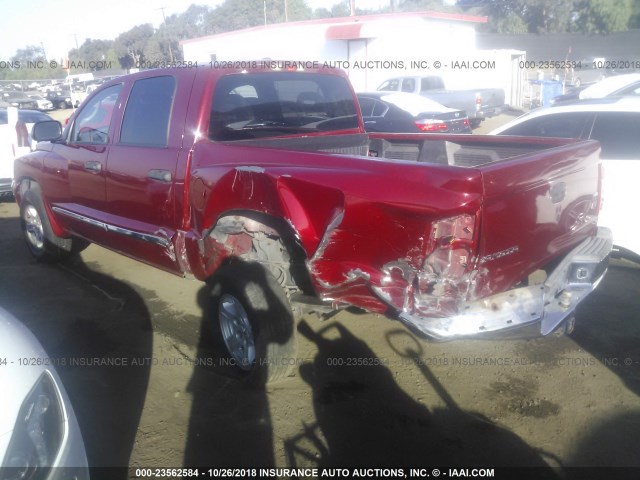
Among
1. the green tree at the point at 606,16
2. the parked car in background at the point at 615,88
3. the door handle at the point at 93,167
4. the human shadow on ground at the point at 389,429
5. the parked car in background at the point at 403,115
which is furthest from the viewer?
the green tree at the point at 606,16

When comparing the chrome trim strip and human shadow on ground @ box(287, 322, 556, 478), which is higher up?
the chrome trim strip

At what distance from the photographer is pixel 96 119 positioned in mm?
4887

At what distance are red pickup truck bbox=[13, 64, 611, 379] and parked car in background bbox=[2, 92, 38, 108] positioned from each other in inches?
1037

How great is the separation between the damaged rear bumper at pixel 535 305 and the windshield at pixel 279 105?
1912 mm

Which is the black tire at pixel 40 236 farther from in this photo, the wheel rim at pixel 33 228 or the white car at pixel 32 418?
the white car at pixel 32 418

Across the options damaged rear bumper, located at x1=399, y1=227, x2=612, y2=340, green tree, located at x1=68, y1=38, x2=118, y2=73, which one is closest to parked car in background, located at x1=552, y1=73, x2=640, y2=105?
damaged rear bumper, located at x1=399, y1=227, x2=612, y2=340

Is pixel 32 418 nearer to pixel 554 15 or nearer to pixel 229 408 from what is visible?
pixel 229 408

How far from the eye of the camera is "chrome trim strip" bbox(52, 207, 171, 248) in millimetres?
4086

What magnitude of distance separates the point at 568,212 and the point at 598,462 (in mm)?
1417

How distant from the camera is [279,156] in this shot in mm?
3256

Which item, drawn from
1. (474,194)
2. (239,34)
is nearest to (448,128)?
(474,194)

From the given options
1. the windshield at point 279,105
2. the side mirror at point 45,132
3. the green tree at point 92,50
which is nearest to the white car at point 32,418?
the windshield at point 279,105

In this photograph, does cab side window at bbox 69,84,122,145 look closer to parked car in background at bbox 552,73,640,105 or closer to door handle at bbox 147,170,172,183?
door handle at bbox 147,170,172,183

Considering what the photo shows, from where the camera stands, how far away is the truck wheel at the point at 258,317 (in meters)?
3.36
